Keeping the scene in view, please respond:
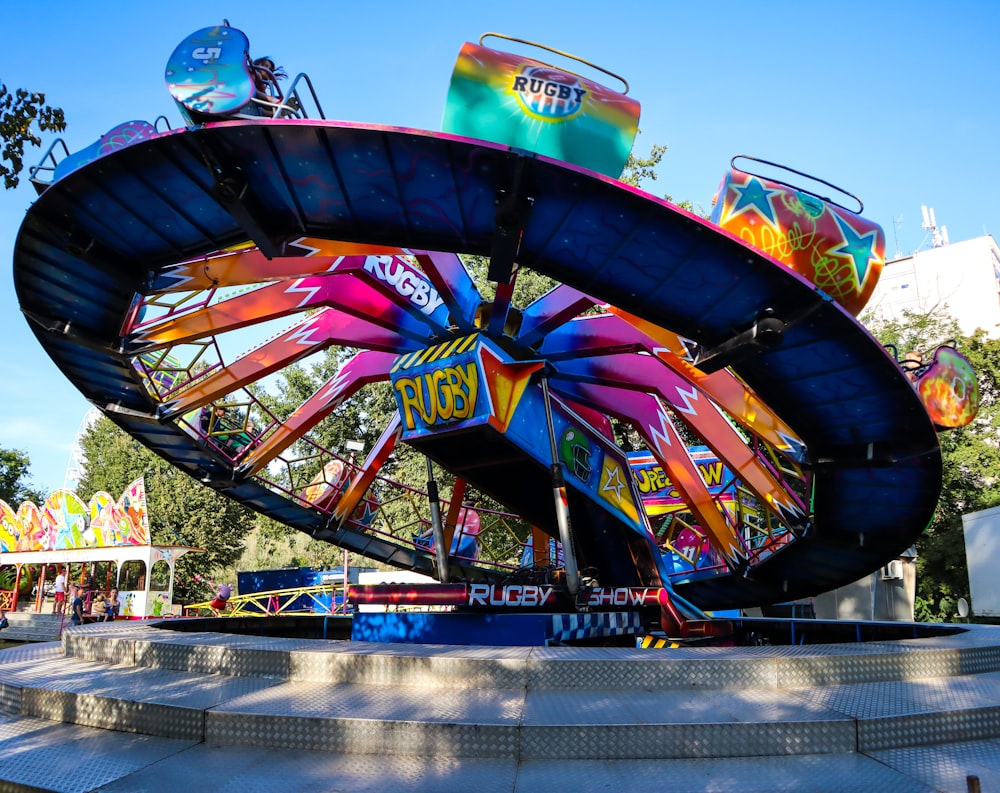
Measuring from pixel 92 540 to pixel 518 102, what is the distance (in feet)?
111

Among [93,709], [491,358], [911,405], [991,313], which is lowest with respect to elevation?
[93,709]

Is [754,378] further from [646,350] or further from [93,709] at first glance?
[93,709]

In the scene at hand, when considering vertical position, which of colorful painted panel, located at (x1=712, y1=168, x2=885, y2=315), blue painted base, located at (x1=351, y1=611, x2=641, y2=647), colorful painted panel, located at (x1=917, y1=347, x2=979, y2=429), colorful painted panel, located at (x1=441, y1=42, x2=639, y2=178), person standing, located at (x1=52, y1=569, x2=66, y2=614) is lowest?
person standing, located at (x1=52, y1=569, x2=66, y2=614)

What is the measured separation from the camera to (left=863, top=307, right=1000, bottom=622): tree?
33.0 meters

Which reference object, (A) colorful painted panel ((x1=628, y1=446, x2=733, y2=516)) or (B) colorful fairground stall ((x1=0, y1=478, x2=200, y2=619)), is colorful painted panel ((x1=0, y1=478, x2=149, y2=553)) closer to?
(B) colorful fairground stall ((x1=0, y1=478, x2=200, y2=619))

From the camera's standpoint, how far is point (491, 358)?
13.7m

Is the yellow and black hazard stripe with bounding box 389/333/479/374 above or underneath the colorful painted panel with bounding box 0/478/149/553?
above

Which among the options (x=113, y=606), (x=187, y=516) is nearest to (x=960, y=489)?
(x=113, y=606)

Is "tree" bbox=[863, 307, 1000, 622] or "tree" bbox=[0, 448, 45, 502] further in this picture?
"tree" bbox=[0, 448, 45, 502]

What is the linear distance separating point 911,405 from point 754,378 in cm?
240

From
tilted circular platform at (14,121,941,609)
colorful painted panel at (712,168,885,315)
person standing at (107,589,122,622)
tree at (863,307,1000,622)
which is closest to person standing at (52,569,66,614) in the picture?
person standing at (107,589,122,622)

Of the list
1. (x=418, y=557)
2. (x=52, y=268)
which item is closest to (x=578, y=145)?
(x=52, y=268)

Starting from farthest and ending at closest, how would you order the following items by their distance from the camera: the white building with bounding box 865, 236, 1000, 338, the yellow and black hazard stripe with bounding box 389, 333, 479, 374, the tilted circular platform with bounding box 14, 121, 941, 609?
the white building with bounding box 865, 236, 1000, 338, the yellow and black hazard stripe with bounding box 389, 333, 479, 374, the tilted circular platform with bounding box 14, 121, 941, 609

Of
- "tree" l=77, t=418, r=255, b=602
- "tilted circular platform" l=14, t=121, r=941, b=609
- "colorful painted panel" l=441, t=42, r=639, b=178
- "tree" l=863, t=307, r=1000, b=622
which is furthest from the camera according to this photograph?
"tree" l=77, t=418, r=255, b=602
